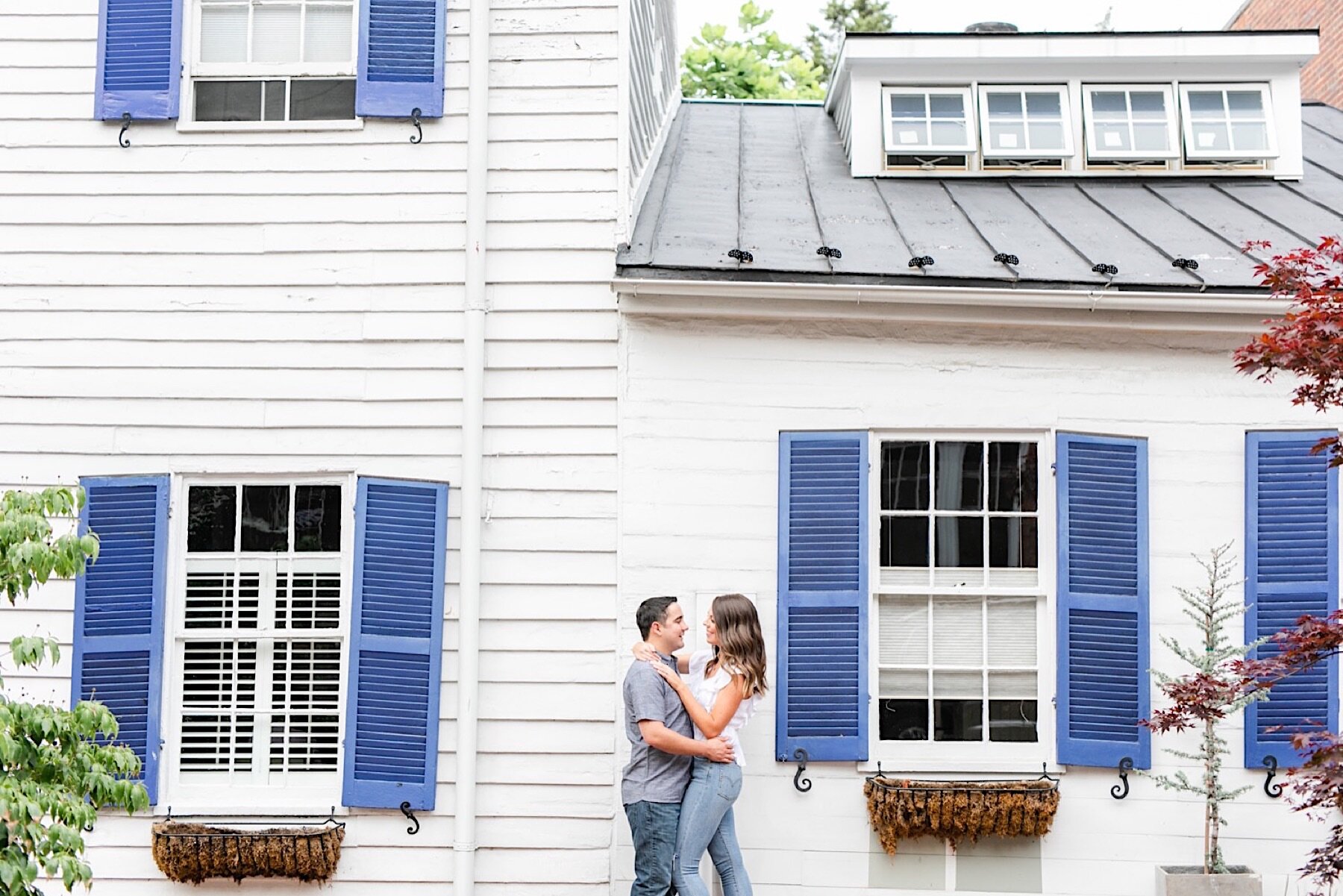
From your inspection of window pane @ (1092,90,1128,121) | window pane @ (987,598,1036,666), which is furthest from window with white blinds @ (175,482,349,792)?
window pane @ (1092,90,1128,121)

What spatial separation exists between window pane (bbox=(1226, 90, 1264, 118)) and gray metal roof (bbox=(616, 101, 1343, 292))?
1.60ft

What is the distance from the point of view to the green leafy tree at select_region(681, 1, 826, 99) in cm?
2064

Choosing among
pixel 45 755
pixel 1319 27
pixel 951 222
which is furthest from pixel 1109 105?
pixel 45 755

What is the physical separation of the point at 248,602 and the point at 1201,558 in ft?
16.0

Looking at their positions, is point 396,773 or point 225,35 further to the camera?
point 225,35

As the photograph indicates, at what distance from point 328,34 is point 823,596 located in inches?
159

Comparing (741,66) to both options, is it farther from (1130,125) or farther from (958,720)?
(958,720)

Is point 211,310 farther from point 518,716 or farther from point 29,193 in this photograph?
point 518,716

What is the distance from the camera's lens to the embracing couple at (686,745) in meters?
6.23

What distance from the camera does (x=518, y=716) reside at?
7.17 meters

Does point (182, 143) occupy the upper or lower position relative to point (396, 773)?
upper

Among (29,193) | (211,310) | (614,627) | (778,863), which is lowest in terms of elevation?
(778,863)

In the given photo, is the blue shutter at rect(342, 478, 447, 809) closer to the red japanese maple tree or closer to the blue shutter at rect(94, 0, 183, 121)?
the blue shutter at rect(94, 0, 183, 121)

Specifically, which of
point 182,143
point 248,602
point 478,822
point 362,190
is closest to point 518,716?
point 478,822
